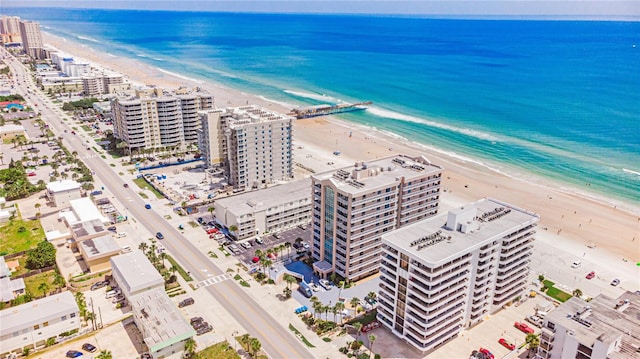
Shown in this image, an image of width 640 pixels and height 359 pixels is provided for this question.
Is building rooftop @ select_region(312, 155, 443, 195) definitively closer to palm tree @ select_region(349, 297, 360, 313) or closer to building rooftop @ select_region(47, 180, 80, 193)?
palm tree @ select_region(349, 297, 360, 313)

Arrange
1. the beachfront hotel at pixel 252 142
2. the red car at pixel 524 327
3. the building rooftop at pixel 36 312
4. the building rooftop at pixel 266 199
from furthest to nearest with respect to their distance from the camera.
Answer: the beachfront hotel at pixel 252 142
the building rooftop at pixel 266 199
the red car at pixel 524 327
the building rooftop at pixel 36 312

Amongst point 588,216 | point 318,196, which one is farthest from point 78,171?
point 588,216

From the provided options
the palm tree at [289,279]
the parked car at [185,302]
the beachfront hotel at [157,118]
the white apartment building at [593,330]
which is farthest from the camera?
the beachfront hotel at [157,118]

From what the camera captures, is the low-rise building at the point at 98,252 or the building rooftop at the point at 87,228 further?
the building rooftop at the point at 87,228

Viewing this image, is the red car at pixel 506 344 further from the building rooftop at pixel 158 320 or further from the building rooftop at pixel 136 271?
the building rooftop at pixel 136 271

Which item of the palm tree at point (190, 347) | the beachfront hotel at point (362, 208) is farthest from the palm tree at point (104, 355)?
the beachfront hotel at point (362, 208)

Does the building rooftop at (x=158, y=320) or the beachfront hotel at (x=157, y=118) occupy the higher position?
the beachfront hotel at (x=157, y=118)

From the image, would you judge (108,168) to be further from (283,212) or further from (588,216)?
(588,216)
